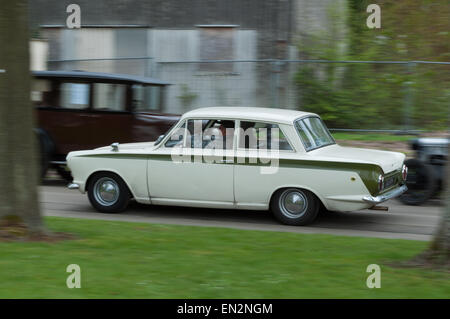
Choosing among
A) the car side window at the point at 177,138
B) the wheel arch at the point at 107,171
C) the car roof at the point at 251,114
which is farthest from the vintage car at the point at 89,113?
the car roof at the point at 251,114

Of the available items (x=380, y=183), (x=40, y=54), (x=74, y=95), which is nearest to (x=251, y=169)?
(x=380, y=183)

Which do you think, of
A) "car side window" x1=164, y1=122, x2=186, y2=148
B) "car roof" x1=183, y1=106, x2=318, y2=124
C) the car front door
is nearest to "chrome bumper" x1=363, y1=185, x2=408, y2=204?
"car roof" x1=183, y1=106, x2=318, y2=124

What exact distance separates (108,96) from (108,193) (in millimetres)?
3270

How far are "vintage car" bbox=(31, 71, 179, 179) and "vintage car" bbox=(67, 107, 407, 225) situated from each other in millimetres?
2620

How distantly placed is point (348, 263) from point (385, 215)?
154 inches

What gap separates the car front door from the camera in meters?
9.65

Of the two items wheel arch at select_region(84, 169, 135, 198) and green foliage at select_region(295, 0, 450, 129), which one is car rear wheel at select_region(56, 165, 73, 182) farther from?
green foliage at select_region(295, 0, 450, 129)

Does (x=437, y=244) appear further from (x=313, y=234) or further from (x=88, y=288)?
(x=88, y=288)

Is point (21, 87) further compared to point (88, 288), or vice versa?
point (21, 87)

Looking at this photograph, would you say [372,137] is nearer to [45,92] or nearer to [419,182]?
[419,182]

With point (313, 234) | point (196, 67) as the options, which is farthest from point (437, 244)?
point (196, 67)

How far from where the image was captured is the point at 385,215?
10445 mm

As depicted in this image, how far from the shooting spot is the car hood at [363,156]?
9.19m

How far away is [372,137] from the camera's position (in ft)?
57.0
